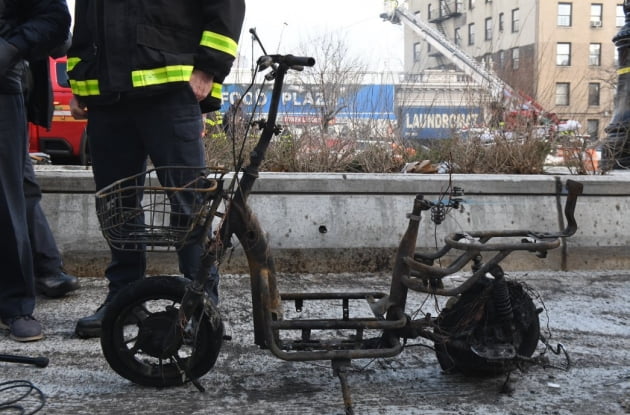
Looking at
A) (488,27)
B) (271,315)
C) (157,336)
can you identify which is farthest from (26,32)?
(488,27)

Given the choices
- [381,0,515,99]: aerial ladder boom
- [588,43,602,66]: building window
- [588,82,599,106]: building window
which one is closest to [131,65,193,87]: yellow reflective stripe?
[381,0,515,99]: aerial ladder boom

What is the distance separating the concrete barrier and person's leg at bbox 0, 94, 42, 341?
1194mm

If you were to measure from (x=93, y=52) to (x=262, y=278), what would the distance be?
4.78 feet

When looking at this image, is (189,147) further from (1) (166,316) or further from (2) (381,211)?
(2) (381,211)

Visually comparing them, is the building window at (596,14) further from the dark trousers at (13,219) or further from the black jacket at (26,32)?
the dark trousers at (13,219)

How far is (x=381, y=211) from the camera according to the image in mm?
4973

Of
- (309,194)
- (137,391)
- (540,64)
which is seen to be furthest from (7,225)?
(540,64)

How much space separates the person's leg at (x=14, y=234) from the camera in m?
3.47

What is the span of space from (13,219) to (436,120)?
4.46m

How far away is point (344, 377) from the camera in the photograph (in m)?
2.73

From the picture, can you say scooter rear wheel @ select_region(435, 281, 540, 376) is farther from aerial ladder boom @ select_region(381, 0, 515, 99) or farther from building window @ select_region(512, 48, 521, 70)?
building window @ select_region(512, 48, 521, 70)

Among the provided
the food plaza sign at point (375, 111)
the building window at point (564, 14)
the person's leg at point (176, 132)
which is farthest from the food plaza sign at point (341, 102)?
the building window at point (564, 14)

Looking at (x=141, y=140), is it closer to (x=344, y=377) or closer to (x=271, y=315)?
(x=271, y=315)

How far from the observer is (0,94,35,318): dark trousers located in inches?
137
